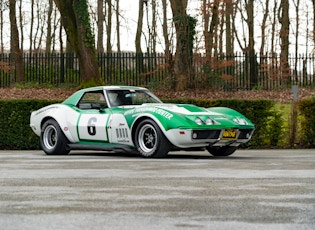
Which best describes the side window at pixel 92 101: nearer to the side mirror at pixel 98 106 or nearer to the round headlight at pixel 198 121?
the side mirror at pixel 98 106

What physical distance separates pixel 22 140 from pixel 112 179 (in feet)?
29.7

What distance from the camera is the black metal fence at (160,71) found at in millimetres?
29547

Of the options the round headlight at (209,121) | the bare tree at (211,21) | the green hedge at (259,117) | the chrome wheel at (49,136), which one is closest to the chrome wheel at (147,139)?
the round headlight at (209,121)

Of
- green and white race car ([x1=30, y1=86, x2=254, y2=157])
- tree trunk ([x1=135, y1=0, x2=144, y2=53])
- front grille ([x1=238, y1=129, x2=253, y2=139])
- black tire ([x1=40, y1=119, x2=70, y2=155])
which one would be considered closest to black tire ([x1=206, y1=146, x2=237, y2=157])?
green and white race car ([x1=30, y1=86, x2=254, y2=157])

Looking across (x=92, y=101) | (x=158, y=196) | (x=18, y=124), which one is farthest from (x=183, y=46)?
(x=158, y=196)

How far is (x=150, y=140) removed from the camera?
A: 13.1 meters

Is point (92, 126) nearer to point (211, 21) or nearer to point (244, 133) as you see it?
point (244, 133)

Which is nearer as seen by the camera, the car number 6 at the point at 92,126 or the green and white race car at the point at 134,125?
the green and white race car at the point at 134,125

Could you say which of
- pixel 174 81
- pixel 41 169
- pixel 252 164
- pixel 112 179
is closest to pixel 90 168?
pixel 41 169

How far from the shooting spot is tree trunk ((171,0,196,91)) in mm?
28219

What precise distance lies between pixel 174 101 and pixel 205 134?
515 cm

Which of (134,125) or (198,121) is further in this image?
(134,125)

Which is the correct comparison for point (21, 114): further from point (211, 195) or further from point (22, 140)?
point (211, 195)

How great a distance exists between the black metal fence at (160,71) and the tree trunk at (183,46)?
51 cm
